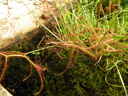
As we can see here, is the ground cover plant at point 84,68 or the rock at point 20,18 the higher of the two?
the rock at point 20,18

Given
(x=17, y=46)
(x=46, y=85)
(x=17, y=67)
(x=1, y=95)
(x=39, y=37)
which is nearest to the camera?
(x=1, y=95)

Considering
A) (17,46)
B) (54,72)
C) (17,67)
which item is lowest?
(54,72)

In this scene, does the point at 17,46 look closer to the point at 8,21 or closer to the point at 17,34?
the point at 17,34

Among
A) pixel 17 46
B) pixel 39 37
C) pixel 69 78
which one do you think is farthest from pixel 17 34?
pixel 69 78

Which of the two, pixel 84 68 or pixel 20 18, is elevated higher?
pixel 20 18

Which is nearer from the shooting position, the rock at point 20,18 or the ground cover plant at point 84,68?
the ground cover plant at point 84,68

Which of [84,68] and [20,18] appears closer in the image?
[84,68]

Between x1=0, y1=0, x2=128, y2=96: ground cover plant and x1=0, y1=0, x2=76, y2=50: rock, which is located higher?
x1=0, y1=0, x2=76, y2=50: rock

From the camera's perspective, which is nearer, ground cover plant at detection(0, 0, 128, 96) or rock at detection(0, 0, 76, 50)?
ground cover plant at detection(0, 0, 128, 96)

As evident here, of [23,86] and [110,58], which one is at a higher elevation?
[23,86]

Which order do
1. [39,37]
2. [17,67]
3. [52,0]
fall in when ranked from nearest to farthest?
[17,67], [39,37], [52,0]

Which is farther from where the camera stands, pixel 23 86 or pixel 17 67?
pixel 17 67
